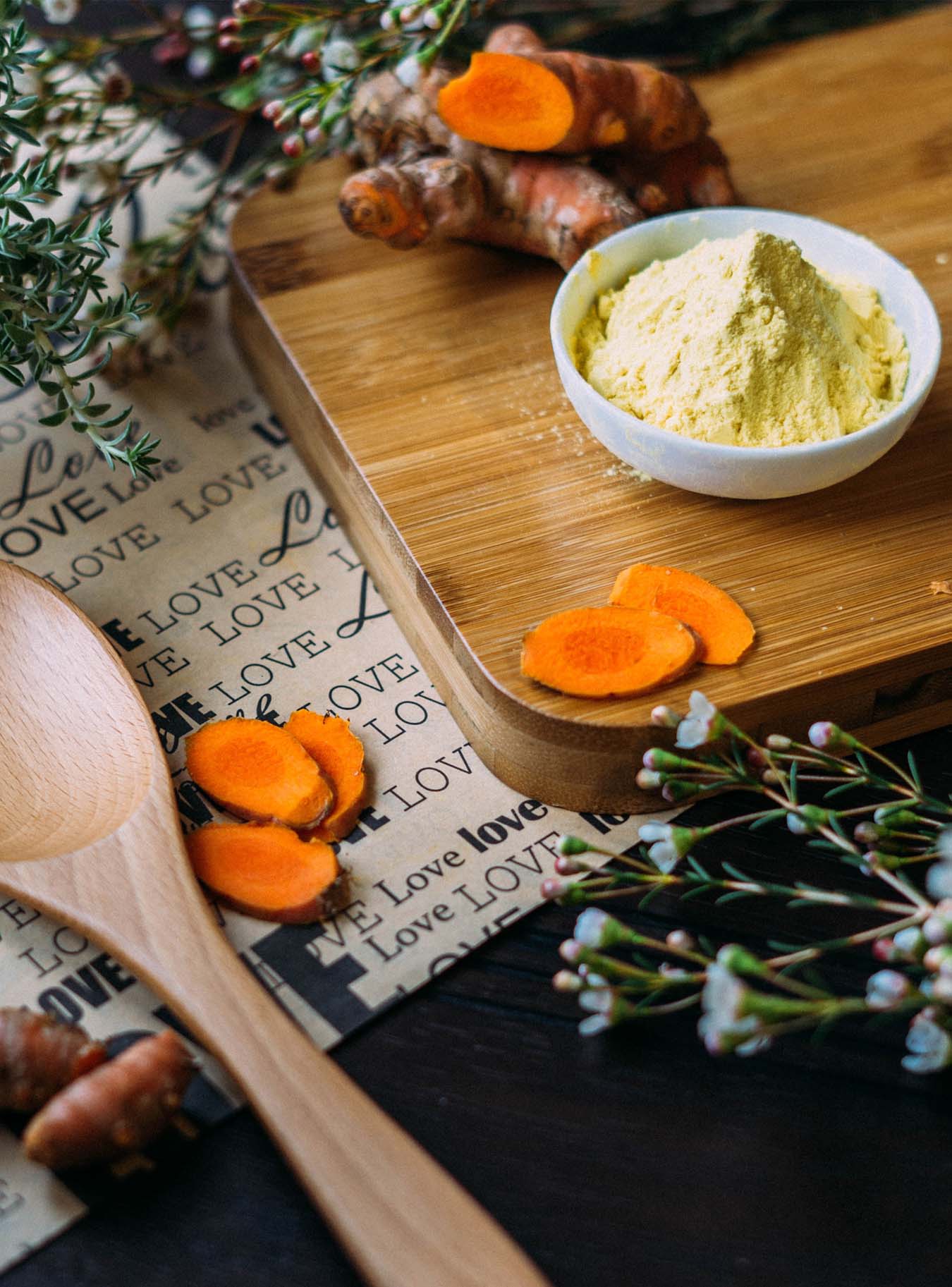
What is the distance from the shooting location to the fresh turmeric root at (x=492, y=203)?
4.25 feet

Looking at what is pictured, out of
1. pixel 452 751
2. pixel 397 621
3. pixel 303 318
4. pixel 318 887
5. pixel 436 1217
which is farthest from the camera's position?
pixel 303 318

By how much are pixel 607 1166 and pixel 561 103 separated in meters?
1.12

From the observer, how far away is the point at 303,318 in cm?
139

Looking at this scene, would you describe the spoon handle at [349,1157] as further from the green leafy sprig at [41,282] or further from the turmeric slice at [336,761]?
the green leafy sprig at [41,282]

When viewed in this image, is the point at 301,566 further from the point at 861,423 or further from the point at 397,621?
the point at 861,423

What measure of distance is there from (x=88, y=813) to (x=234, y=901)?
15 centimetres

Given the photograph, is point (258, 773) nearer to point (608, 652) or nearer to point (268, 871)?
point (268, 871)

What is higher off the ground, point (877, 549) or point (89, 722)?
point (89, 722)

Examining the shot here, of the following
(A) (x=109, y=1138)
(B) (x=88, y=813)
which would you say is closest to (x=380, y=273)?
(B) (x=88, y=813)

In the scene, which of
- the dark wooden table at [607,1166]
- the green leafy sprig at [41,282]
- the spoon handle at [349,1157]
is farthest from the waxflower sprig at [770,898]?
the green leafy sprig at [41,282]

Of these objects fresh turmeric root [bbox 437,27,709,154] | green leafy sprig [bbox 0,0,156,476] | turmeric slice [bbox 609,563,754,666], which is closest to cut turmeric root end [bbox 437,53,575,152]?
fresh turmeric root [bbox 437,27,709,154]

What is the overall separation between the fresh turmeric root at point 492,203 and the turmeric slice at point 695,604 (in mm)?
465

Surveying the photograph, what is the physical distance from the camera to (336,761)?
1079 millimetres

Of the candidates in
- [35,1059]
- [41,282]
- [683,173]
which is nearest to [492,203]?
[683,173]
